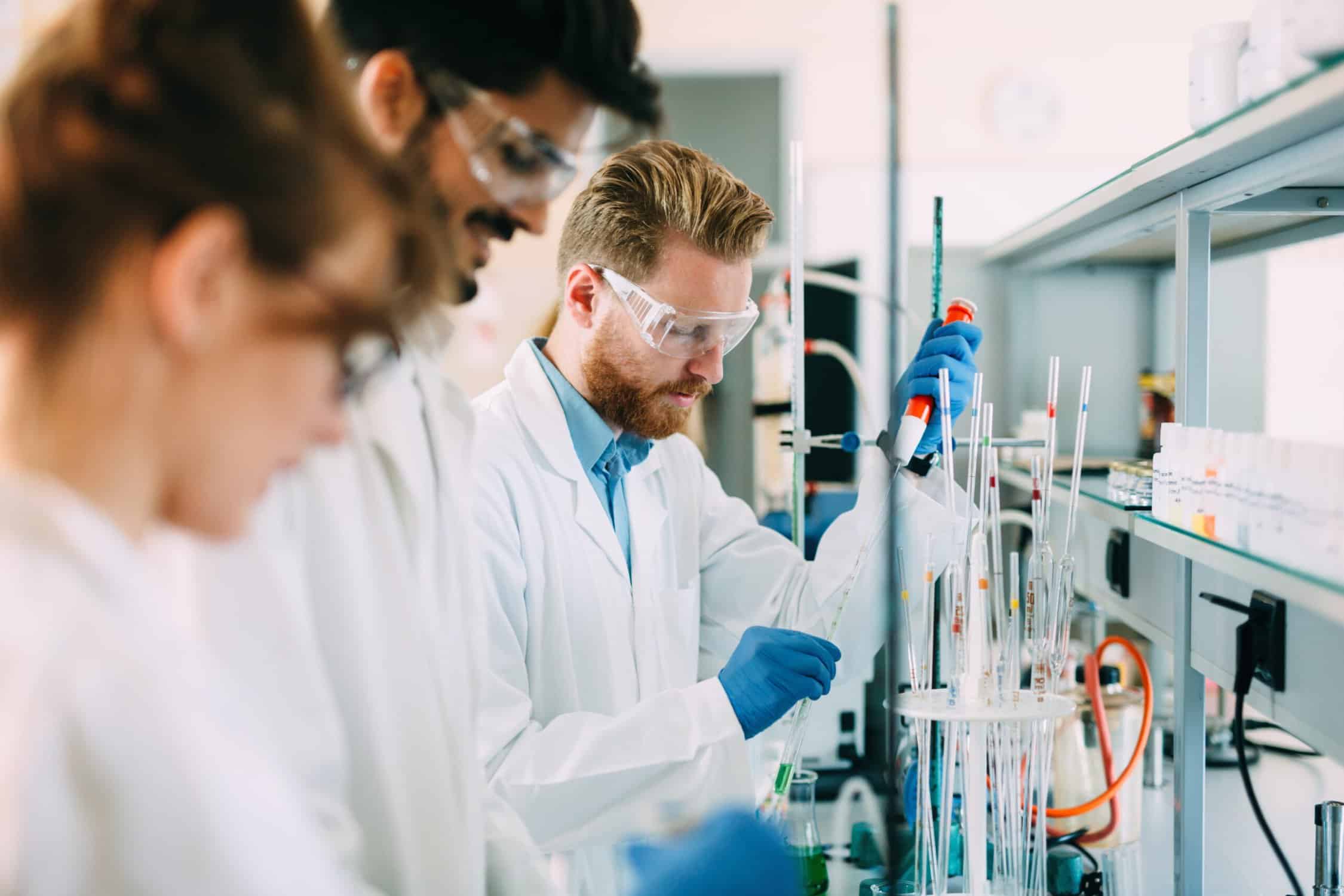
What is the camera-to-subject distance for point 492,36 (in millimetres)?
854

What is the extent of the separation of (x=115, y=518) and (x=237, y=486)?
0.07 m

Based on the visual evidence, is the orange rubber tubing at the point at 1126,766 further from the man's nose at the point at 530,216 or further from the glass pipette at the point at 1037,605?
the man's nose at the point at 530,216

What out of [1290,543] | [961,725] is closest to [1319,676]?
[1290,543]

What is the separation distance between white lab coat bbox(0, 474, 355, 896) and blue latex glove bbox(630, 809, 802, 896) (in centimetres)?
27

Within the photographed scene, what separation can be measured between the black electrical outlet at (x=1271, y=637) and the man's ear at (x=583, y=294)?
3.35 ft

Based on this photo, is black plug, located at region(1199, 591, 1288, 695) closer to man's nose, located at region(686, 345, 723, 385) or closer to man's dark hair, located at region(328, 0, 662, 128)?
man's nose, located at region(686, 345, 723, 385)

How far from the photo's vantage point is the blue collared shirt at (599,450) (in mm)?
1660

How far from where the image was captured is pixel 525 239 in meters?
4.26

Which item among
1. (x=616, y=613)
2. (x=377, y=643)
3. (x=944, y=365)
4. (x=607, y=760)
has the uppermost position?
(x=944, y=365)

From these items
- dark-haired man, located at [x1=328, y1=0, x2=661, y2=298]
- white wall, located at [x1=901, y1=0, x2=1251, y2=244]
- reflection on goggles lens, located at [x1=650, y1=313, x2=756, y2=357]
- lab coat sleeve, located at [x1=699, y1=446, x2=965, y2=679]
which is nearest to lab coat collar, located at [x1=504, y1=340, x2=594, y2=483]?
reflection on goggles lens, located at [x1=650, y1=313, x2=756, y2=357]

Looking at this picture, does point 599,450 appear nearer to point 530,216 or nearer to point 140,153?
point 530,216

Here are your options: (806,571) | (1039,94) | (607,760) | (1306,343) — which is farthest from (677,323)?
(1039,94)

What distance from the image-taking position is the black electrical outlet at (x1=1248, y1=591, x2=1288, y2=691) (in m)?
1.22

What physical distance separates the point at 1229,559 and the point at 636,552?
0.85 m
